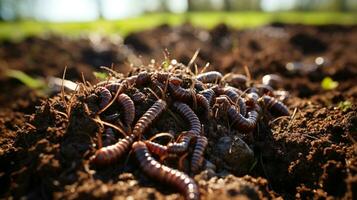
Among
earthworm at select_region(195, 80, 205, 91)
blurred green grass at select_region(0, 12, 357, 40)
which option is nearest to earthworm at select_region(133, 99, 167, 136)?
earthworm at select_region(195, 80, 205, 91)

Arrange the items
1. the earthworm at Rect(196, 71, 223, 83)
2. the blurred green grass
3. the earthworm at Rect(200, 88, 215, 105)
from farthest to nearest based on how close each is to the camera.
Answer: the blurred green grass < the earthworm at Rect(196, 71, 223, 83) < the earthworm at Rect(200, 88, 215, 105)

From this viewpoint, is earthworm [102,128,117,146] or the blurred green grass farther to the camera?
the blurred green grass

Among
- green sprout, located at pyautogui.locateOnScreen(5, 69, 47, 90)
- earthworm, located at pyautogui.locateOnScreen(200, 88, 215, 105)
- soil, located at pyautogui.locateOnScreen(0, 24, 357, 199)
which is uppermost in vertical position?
earthworm, located at pyautogui.locateOnScreen(200, 88, 215, 105)

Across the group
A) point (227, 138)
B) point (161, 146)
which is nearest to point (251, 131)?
point (227, 138)

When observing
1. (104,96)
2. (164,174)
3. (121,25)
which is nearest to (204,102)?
(104,96)

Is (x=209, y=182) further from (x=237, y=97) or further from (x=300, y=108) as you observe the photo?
(x=300, y=108)

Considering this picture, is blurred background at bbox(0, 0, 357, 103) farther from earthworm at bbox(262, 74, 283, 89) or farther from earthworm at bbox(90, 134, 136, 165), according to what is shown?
earthworm at bbox(90, 134, 136, 165)

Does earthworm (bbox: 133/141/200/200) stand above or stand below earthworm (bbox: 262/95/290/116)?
above
